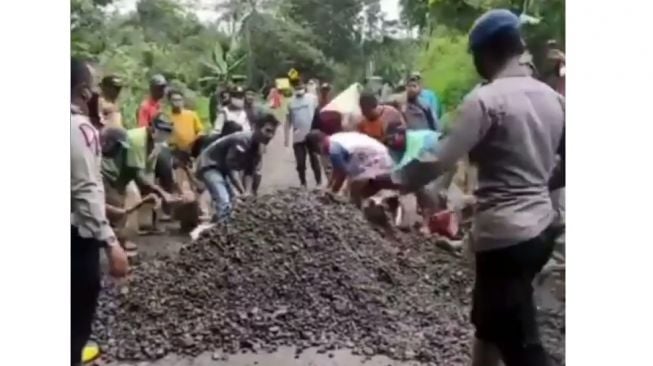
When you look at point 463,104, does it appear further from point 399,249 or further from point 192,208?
point 192,208

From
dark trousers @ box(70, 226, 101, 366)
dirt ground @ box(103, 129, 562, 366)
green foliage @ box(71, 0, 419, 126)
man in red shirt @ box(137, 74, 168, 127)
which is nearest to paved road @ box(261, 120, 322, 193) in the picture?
dirt ground @ box(103, 129, 562, 366)

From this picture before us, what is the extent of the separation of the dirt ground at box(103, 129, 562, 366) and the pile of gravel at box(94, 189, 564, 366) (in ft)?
0.06

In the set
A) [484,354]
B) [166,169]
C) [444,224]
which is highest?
[166,169]

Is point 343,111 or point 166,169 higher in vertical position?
point 343,111

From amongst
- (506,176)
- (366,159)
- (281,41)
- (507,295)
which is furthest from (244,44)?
(507,295)

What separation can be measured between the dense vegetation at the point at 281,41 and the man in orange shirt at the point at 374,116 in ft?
0.16

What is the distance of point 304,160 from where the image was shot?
1.71m

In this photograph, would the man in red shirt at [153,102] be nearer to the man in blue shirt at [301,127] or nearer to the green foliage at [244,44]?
the green foliage at [244,44]

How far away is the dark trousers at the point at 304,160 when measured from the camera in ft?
5.59

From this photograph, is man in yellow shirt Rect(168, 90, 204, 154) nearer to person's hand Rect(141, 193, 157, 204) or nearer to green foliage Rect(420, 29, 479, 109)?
person's hand Rect(141, 193, 157, 204)

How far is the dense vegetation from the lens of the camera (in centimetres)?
170

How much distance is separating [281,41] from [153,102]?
0.27 m

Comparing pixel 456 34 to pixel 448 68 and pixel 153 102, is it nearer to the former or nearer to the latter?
pixel 448 68
